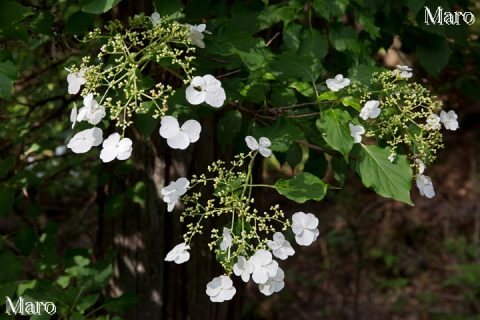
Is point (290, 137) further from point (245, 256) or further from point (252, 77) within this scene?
point (245, 256)

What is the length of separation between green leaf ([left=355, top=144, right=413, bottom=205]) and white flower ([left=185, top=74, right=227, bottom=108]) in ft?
1.15

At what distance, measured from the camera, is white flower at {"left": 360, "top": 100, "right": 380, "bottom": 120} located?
1104 millimetres

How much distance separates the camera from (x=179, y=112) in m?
1.12

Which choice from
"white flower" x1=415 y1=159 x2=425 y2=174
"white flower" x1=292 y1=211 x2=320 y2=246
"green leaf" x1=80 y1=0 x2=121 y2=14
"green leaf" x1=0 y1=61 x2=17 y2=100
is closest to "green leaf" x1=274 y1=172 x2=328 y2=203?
"white flower" x1=292 y1=211 x2=320 y2=246

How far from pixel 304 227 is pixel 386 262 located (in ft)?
10.5

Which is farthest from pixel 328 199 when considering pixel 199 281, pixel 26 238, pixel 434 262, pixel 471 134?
pixel 26 238

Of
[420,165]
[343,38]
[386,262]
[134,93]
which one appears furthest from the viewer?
[386,262]

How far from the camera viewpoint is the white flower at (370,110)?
110 centimetres

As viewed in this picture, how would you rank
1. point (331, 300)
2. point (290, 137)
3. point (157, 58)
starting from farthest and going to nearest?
1. point (331, 300)
2. point (290, 137)
3. point (157, 58)

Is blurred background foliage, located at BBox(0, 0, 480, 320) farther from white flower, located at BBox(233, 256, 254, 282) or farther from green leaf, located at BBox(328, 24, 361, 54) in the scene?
white flower, located at BBox(233, 256, 254, 282)

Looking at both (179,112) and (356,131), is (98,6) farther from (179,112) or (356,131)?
(356,131)

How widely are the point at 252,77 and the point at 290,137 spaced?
161 millimetres

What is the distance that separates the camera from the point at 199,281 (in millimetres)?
1898

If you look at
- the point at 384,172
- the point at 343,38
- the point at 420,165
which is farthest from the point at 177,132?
the point at 343,38
